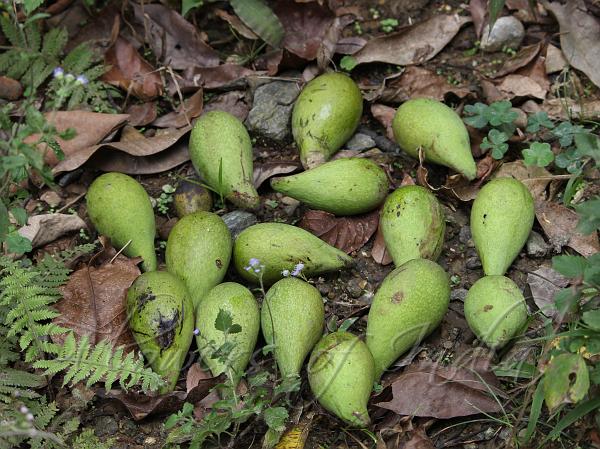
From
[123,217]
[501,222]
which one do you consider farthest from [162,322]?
[501,222]

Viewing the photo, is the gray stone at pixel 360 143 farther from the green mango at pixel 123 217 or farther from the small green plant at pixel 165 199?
the green mango at pixel 123 217

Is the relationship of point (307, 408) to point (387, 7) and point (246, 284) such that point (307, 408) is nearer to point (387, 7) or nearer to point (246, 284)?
point (246, 284)

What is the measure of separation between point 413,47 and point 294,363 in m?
1.84

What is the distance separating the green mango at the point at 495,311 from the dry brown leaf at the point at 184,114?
5.20 feet

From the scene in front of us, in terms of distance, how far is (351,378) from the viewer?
2732mm

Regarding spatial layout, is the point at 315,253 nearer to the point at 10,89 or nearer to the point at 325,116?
the point at 325,116

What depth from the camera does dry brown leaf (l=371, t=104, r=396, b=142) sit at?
12.5 feet

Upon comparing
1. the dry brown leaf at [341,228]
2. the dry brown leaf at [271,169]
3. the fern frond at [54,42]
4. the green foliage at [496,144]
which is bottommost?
the dry brown leaf at [341,228]

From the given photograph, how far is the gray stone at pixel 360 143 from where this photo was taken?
3746mm

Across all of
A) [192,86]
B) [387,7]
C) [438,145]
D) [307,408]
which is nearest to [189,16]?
[192,86]

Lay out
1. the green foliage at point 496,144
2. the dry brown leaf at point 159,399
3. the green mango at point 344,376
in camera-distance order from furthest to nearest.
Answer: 1. the green foliage at point 496,144
2. the dry brown leaf at point 159,399
3. the green mango at point 344,376

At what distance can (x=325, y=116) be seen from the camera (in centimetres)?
357

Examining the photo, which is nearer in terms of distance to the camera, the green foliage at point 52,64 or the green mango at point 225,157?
the green mango at point 225,157

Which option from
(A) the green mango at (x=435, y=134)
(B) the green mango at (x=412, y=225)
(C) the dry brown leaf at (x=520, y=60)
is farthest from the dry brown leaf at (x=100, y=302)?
(C) the dry brown leaf at (x=520, y=60)
